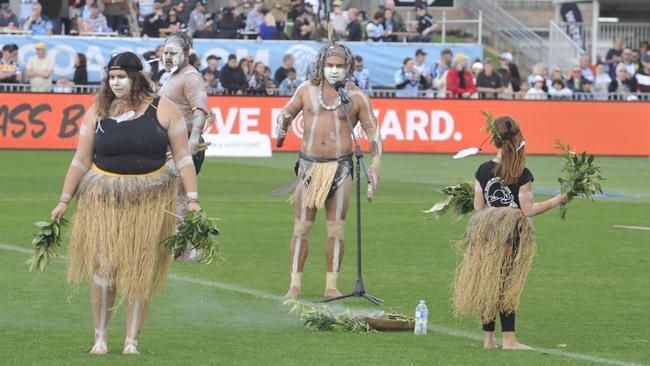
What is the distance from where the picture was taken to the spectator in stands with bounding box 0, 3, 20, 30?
3584 centimetres

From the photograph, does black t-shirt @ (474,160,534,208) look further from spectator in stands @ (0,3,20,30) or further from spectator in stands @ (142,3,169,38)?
spectator in stands @ (0,3,20,30)

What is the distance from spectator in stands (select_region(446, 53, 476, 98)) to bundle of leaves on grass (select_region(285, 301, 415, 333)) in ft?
75.3

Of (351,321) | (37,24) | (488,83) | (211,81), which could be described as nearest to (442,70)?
(488,83)

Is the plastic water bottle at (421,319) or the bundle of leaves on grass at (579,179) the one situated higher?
the bundle of leaves on grass at (579,179)

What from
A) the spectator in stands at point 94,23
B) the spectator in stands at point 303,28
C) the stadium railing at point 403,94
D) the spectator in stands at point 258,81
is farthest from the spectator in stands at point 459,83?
the spectator in stands at point 94,23

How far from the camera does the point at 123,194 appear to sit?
30.9 feet

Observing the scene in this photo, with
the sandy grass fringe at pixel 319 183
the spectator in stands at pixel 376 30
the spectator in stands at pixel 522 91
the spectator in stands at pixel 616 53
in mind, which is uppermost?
the spectator in stands at pixel 376 30

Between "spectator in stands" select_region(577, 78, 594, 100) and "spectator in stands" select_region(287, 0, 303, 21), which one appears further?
"spectator in stands" select_region(287, 0, 303, 21)

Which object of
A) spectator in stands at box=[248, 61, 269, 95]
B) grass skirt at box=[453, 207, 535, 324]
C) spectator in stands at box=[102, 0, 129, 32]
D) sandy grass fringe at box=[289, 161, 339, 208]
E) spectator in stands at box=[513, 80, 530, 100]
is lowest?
grass skirt at box=[453, 207, 535, 324]

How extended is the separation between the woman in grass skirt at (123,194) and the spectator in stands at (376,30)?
2830cm

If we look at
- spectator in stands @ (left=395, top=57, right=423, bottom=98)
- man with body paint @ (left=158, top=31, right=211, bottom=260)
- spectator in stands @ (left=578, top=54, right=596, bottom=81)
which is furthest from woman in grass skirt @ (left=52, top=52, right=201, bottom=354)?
spectator in stands @ (left=578, top=54, right=596, bottom=81)

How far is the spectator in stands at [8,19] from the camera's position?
118ft

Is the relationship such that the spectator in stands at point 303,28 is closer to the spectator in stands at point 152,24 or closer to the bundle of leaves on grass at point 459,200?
the spectator in stands at point 152,24

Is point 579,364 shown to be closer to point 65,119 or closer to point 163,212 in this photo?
point 163,212
